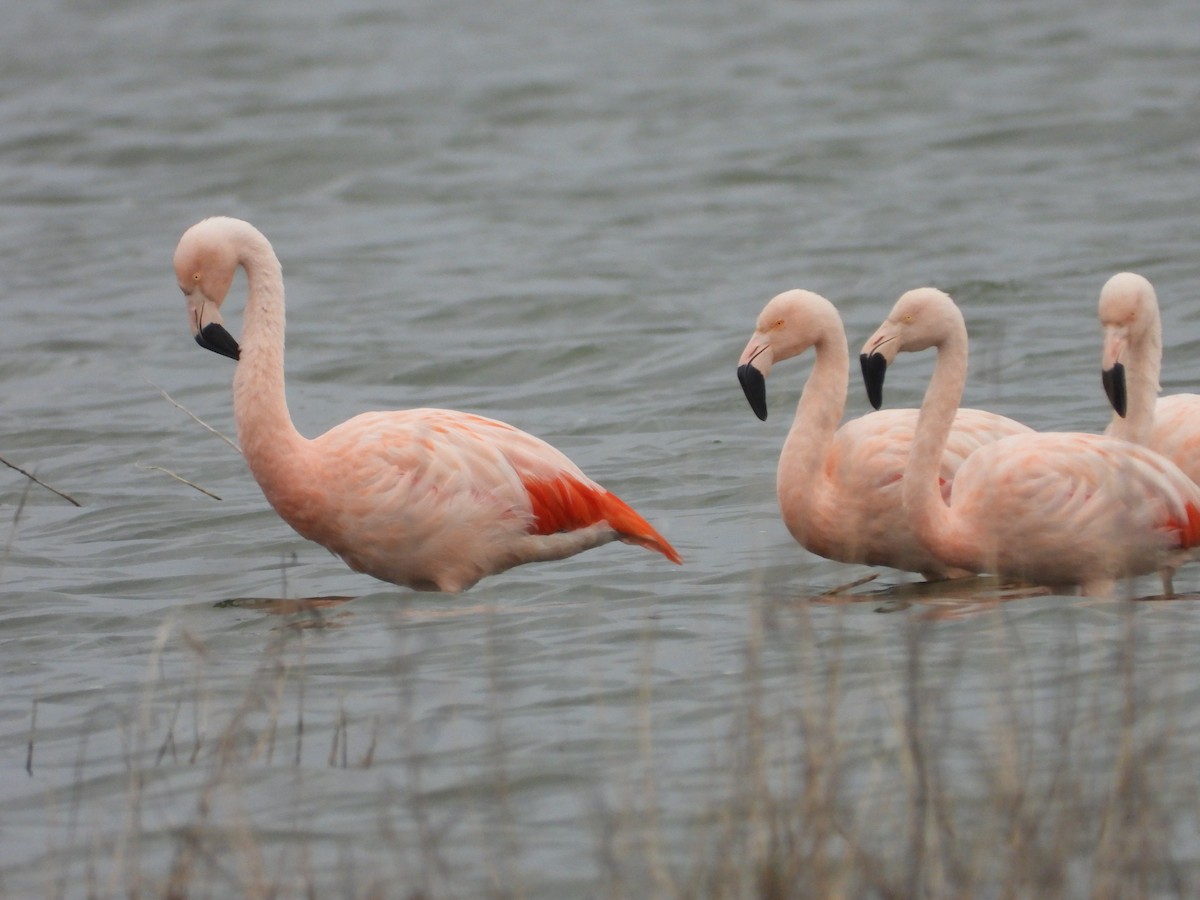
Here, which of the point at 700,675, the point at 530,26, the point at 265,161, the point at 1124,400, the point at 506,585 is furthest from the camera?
the point at 530,26

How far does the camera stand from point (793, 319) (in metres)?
6.44

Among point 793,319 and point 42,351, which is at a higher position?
point 793,319

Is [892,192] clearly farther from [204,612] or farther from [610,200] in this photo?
[204,612]

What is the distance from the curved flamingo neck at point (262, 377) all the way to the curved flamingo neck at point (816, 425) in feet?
5.18

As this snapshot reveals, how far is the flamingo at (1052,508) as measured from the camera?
19.5 feet

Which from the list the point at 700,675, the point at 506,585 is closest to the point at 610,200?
the point at 506,585

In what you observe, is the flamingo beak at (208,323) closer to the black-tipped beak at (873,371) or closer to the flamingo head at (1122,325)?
the black-tipped beak at (873,371)

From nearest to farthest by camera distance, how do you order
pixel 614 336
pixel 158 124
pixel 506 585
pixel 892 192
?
pixel 506 585 → pixel 614 336 → pixel 892 192 → pixel 158 124

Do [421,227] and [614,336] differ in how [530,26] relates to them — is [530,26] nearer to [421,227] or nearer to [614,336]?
[421,227]

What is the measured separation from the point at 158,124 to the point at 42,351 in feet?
23.0

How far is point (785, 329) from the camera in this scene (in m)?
6.45

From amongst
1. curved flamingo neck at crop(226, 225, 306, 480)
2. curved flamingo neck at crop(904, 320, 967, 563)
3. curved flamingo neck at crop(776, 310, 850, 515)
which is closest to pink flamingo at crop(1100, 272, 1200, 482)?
curved flamingo neck at crop(904, 320, 967, 563)

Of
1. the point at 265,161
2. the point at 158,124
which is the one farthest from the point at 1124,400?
the point at 158,124

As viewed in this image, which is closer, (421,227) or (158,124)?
(421,227)
